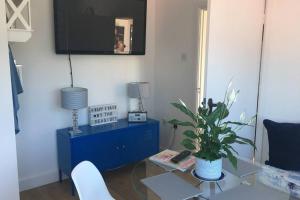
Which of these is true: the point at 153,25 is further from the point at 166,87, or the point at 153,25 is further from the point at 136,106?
the point at 136,106

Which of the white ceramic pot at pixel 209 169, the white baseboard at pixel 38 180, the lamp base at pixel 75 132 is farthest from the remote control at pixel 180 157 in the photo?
the white baseboard at pixel 38 180

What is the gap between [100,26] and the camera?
3096 millimetres

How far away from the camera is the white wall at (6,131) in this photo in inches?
79.7

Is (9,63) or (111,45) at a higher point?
(111,45)

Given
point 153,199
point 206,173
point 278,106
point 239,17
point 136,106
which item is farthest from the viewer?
point 136,106

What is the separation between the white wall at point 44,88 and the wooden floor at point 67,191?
11 centimetres

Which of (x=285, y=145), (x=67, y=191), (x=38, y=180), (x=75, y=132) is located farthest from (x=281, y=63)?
(x=38, y=180)

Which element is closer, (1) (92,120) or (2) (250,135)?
(2) (250,135)

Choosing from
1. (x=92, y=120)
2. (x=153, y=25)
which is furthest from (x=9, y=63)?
(x=153, y=25)

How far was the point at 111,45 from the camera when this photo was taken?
3229 millimetres

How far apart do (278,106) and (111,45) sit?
6.17 ft

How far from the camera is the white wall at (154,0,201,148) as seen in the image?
130 inches

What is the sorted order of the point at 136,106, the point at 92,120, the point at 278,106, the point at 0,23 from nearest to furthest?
the point at 0,23
the point at 278,106
the point at 92,120
the point at 136,106

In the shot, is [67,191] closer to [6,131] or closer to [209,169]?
[6,131]
